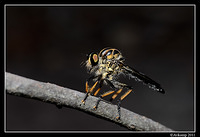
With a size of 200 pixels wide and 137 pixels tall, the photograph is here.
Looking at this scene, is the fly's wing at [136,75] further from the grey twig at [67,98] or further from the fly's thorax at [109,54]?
the grey twig at [67,98]

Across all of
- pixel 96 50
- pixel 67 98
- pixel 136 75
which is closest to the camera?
pixel 67 98

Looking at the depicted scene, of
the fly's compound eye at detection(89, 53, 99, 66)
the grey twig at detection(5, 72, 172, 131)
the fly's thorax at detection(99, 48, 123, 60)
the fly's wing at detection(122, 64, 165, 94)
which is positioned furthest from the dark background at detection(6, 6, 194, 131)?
the grey twig at detection(5, 72, 172, 131)

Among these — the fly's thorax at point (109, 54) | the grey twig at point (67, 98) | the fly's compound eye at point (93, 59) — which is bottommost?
the grey twig at point (67, 98)

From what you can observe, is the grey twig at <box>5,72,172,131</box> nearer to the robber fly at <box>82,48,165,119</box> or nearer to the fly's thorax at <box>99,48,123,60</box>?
the robber fly at <box>82,48,165,119</box>

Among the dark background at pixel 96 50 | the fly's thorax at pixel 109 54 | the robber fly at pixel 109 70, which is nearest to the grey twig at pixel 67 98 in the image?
the robber fly at pixel 109 70

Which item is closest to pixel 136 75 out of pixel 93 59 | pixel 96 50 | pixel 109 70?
pixel 109 70

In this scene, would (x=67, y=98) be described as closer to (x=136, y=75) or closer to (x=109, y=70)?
(x=109, y=70)
